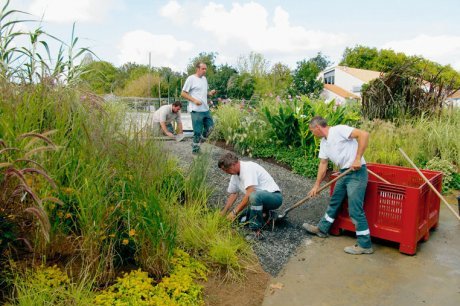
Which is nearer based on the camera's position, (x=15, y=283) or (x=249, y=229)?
(x=15, y=283)

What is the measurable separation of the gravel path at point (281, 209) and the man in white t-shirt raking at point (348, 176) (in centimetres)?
32

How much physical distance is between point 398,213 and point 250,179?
1.69 m

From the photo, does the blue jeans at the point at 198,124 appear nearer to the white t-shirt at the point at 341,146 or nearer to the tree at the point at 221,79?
the white t-shirt at the point at 341,146

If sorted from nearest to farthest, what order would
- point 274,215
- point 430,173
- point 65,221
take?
point 65,221, point 274,215, point 430,173

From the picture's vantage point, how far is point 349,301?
11.7ft

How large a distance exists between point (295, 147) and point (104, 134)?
5.44m

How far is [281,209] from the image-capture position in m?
5.68

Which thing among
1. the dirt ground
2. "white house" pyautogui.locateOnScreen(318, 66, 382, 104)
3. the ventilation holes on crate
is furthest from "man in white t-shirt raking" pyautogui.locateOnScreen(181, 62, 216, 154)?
"white house" pyautogui.locateOnScreen(318, 66, 382, 104)

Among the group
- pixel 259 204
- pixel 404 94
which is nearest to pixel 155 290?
pixel 259 204

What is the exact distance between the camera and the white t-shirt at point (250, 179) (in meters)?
4.69

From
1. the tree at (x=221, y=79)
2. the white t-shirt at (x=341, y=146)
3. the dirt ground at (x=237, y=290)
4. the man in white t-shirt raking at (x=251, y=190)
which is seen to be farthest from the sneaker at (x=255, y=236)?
the tree at (x=221, y=79)

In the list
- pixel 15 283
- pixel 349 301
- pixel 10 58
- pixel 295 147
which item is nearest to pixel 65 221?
pixel 15 283

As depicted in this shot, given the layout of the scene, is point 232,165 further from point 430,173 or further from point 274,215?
point 430,173

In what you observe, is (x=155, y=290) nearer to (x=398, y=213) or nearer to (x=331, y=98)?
(x=398, y=213)
